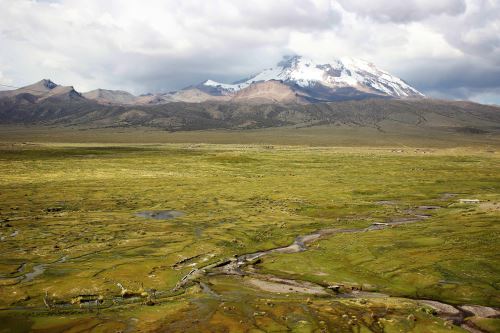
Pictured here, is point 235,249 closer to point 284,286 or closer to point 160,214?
point 284,286

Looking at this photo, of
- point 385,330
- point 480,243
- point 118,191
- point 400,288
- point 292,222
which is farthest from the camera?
point 118,191

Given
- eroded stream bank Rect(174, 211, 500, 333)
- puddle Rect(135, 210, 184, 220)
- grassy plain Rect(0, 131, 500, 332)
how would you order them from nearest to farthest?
1. grassy plain Rect(0, 131, 500, 332)
2. eroded stream bank Rect(174, 211, 500, 333)
3. puddle Rect(135, 210, 184, 220)

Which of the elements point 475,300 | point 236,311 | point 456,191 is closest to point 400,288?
point 475,300

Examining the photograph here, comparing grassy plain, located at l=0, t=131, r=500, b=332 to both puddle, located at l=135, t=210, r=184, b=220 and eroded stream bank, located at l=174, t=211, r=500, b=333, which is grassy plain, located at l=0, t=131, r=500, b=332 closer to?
eroded stream bank, located at l=174, t=211, r=500, b=333

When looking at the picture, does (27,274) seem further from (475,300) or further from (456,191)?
(456,191)

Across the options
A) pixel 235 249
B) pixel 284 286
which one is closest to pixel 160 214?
pixel 235 249

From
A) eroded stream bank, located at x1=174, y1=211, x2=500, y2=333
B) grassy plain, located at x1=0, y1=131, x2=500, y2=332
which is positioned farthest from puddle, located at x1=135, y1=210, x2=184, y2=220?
eroded stream bank, located at x1=174, y1=211, x2=500, y2=333
